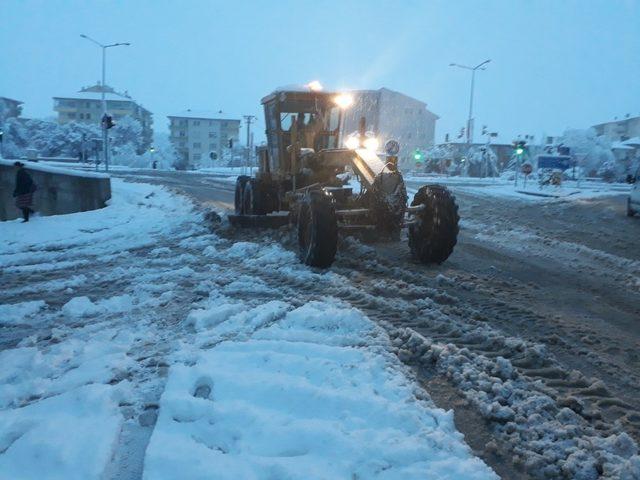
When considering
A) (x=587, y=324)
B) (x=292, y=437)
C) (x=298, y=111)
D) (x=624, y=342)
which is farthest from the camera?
(x=298, y=111)

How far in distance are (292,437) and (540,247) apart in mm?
8815

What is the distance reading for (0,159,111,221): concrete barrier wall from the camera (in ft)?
61.0

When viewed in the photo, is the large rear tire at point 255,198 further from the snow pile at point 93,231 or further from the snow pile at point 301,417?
the snow pile at point 301,417

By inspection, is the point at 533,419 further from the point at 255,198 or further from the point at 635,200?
the point at 635,200

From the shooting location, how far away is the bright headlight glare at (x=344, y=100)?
10.7 metres

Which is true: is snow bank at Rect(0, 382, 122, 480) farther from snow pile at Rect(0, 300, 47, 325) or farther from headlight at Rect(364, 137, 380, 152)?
headlight at Rect(364, 137, 380, 152)

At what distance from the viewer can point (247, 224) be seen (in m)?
11.7

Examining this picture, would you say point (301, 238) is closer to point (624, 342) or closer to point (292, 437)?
point (624, 342)

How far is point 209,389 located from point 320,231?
3.63 m

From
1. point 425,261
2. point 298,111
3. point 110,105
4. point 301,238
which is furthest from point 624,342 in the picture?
point 110,105

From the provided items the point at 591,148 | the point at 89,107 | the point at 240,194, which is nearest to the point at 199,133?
the point at 89,107

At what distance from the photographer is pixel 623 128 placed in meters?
104

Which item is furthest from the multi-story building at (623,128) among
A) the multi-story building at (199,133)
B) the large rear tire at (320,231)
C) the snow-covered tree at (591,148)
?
the large rear tire at (320,231)

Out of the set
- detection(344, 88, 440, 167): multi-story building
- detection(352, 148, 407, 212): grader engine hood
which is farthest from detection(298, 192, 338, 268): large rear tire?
detection(344, 88, 440, 167): multi-story building
